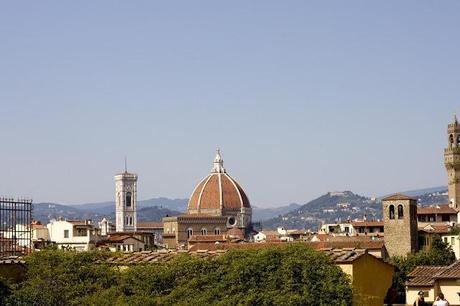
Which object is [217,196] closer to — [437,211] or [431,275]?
[437,211]

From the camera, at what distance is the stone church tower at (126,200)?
186 m

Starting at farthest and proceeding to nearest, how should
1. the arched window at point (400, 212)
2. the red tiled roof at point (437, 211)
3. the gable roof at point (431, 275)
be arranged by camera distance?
1. the red tiled roof at point (437, 211)
2. the arched window at point (400, 212)
3. the gable roof at point (431, 275)

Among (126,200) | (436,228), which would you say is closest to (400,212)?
(436,228)

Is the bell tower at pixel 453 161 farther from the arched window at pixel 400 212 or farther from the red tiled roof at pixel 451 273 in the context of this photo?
the red tiled roof at pixel 451 273

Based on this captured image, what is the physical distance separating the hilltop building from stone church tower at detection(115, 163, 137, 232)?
10761 millimetres

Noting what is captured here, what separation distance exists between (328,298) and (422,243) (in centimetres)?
5458

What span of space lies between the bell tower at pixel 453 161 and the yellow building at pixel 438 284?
224 ft

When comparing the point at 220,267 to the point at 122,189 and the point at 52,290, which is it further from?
the point at 122,189

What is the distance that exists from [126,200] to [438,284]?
465ft

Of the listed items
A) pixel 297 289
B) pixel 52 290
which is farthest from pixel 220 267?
pixel 52 290

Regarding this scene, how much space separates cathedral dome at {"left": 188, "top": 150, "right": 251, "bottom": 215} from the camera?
179125mm

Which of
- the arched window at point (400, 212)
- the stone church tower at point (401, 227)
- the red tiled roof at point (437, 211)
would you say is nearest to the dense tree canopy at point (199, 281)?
the stone church tower at point (401, 227)

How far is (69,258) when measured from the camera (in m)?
49.3

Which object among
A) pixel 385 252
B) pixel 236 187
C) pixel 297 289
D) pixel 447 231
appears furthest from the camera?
pixel 236 187
